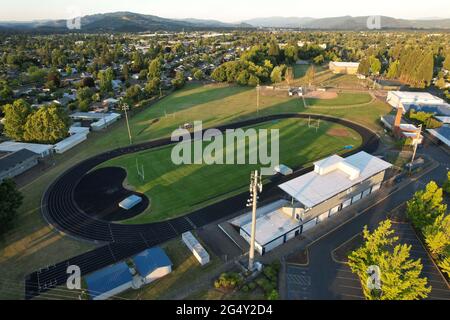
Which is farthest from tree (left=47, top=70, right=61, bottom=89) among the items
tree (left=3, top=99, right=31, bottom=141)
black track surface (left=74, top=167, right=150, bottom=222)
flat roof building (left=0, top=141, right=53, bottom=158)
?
black track surface (left=74, top=167, right=150, bottom=222)

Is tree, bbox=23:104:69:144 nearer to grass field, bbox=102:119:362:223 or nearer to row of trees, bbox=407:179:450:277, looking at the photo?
grass field, bbox=102:119:362:223

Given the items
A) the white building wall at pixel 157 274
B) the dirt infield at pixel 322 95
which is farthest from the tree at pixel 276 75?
the white building wall at pixel 157 274

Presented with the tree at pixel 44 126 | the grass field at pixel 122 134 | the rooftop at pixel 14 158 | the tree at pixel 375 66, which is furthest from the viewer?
the tree at pixel 375 66

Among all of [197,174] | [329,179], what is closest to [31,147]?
[197,174]

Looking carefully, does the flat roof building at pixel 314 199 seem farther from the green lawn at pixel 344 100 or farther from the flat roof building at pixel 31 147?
the green lawn at pixel 344 100

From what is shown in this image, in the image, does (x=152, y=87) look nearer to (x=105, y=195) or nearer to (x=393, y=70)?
(x=105, y=195)

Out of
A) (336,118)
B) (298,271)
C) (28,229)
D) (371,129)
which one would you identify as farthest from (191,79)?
(298,271)

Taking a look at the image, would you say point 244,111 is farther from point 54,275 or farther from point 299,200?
point 54,275

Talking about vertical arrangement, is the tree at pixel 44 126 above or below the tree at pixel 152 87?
below
